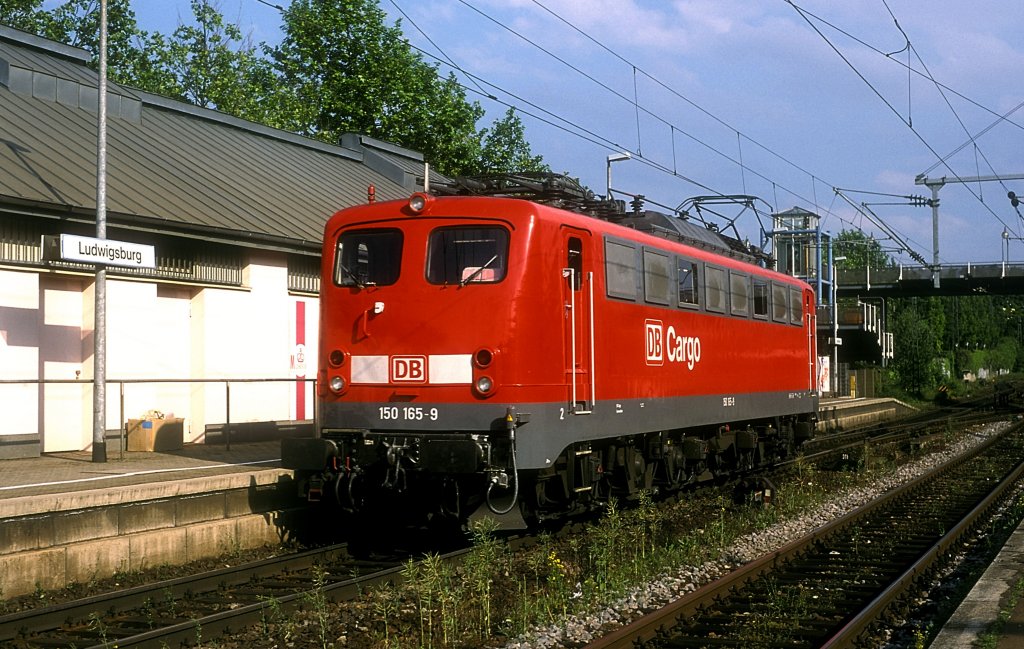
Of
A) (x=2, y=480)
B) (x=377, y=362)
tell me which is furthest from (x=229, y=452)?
(x=377, y=362)

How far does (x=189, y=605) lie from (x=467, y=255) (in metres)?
4.27

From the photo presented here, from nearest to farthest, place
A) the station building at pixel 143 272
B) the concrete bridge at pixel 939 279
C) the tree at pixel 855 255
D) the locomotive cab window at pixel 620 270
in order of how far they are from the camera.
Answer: the locomotive cab window at pixel 620 270 < the station building at pixel 143 272 < the concrete bridge at pixel 939 279 < the tree at pixel 855 255

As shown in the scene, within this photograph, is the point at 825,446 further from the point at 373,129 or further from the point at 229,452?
the point at 373,129

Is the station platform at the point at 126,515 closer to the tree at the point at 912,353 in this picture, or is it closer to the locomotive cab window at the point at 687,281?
the locomotive cab window at the point at 687,281

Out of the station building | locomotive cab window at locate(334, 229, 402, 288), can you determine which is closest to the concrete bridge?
the station building

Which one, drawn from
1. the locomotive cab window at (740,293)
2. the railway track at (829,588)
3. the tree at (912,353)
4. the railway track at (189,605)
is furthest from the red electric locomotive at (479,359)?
the tree at (912,353)

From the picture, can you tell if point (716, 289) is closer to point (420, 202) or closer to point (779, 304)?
point (779, 304)

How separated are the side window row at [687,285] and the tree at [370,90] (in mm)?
25621

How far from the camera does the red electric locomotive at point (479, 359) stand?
427 inches

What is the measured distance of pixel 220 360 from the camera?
18.8 meters

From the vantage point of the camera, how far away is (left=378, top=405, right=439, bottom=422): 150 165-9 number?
1098cm

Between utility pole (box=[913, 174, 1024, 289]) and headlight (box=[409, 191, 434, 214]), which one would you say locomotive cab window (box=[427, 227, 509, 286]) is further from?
utility pole (box=[913, 174, 1024, 289])

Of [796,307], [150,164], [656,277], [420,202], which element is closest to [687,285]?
[656,277]

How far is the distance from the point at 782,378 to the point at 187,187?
35.1 feet
